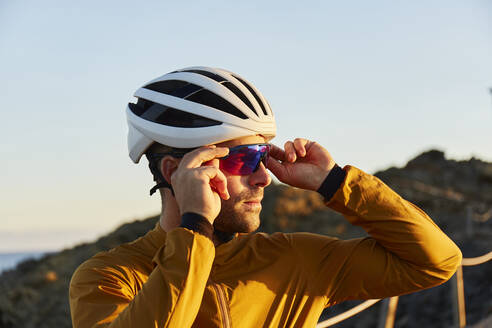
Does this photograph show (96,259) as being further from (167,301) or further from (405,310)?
(405,310)

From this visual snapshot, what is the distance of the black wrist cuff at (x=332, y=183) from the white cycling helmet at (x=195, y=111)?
14.9 inches

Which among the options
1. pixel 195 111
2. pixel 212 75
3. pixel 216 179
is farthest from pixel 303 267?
pixel 212 75

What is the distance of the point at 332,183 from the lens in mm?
2725

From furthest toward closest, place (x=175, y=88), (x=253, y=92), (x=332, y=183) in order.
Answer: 1. (x=253, y=92)
2. (x=175, y=88)
3. (x=332, y=183)

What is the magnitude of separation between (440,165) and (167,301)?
33051 mm

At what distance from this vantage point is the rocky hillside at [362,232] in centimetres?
1145

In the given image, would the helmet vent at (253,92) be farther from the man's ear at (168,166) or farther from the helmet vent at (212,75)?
the man's ear at (168,166)

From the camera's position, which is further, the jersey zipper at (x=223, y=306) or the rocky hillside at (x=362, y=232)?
the rocky hillside at (x=362, y=232)

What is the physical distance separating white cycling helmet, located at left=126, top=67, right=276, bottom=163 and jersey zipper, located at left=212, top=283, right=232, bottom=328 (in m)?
0.67

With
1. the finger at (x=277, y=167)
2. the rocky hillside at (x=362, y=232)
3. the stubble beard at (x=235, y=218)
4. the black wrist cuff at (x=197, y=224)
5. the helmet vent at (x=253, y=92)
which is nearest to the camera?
the black wrist cuff at (x=197, y=224)

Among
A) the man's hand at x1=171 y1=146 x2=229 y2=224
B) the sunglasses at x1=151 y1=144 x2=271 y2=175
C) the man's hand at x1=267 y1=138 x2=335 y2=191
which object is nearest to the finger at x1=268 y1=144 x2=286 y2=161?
the man's hand at x1=267 y1=138 x2=335 y2=191

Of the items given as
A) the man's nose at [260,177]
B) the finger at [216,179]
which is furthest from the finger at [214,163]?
the man's nose at [260,177]

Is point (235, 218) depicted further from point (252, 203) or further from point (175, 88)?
point (175, 88)

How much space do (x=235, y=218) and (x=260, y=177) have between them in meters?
0.23
